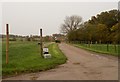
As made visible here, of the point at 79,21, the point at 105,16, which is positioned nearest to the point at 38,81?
the point at 105,16

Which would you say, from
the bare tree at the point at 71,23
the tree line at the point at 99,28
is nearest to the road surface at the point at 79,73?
the tree line at the point at 99,28

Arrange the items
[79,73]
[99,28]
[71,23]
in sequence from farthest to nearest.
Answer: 1. [71,23]
2. [99,28]
3. [79,73]

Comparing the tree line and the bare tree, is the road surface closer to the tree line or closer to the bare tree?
the tree line

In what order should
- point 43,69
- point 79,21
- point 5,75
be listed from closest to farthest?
1. point 5,75
2. point 43,69
3. point 79,21

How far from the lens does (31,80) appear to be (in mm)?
11477

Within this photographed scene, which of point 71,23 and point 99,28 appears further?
point 71,23

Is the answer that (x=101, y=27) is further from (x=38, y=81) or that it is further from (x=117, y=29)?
(x=38, y=81)

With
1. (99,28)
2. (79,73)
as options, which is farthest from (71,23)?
(79,73)

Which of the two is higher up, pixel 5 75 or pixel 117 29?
pixel 117 29

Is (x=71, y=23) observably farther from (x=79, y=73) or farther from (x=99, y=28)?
(x=79, y=73)

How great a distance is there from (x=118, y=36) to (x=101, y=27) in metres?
27.1

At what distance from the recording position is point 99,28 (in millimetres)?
55625

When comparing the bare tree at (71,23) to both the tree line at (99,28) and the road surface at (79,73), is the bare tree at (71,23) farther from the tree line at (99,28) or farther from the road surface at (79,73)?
the road surface at (79,73)

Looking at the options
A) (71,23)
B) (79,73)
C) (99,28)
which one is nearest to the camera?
(79,73)
